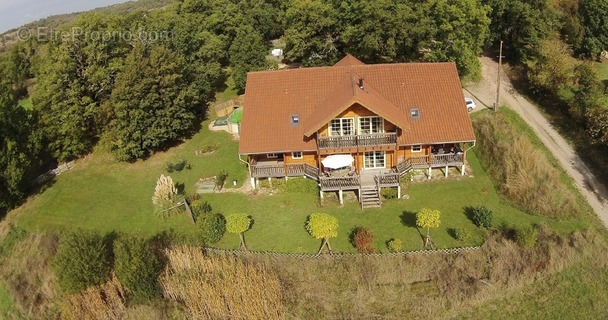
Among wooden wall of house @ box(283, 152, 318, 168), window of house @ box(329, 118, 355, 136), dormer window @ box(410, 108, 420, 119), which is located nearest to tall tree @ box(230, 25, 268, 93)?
wooden wall of house @ box(283, 152, 318, 168)

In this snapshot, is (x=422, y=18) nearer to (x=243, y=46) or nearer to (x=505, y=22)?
(x=505, y=22)

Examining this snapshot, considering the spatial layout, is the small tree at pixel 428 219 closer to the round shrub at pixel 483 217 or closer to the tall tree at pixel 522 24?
the round shrub at pixel 483 217

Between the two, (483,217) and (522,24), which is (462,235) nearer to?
(483,217)


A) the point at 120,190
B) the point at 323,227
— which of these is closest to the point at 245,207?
the point at 323,227

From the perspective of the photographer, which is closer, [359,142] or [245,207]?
[359,142]

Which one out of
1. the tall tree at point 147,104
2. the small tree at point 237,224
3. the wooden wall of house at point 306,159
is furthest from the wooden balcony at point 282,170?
the tall tree at point 147,104

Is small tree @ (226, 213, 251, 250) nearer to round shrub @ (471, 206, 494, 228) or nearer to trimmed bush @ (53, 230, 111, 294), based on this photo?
trimmed bush @ (53, 230, 111, 294)
